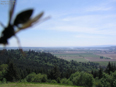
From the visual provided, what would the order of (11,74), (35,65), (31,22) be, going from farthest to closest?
1. (35,65)
2. (11,74)
3. (31,22)

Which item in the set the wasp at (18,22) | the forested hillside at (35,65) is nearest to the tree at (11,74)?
the forested hillside at (35,65)

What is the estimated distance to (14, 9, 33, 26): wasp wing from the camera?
0.57 m

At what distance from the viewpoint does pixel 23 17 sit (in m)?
0.57

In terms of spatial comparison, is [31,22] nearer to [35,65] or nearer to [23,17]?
[23,17]

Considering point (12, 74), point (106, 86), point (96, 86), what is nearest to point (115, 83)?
point (106, 86)

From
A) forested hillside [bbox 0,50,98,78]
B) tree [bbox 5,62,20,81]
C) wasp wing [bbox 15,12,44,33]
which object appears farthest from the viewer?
forested hillside [bbox 0,50,98,78]

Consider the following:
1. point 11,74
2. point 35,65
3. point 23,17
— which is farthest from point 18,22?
point 35,65

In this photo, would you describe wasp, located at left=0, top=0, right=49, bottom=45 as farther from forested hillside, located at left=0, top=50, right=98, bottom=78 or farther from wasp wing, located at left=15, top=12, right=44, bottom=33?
forested hillside, located at left=0, top=50, right=98, bottom=78

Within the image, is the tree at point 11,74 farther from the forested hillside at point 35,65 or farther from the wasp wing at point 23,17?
the wasp wing at point 23,17

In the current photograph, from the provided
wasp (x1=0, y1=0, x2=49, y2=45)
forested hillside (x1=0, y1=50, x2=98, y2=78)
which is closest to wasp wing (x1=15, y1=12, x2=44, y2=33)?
wasp (x1=0, y1=0, x2=49, y2=45)

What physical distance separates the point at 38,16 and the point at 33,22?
0.05 metres

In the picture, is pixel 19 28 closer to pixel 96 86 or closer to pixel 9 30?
pixel 9 30

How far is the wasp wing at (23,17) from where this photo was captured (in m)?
Answer: 0.57

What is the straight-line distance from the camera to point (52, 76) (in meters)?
37.5
